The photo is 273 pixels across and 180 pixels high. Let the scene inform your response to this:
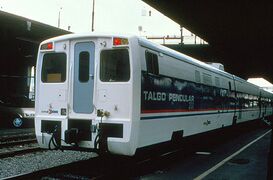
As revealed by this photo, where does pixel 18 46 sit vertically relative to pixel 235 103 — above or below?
above

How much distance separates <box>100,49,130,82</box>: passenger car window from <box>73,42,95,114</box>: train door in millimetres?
313

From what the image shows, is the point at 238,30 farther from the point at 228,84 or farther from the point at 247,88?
the point at 228,84

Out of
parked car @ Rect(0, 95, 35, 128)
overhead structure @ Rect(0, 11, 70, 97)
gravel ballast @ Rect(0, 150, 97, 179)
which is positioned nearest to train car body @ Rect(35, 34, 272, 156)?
gravel ballast @ Rect(0, 150, 97, 179)

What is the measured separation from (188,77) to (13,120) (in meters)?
12.6

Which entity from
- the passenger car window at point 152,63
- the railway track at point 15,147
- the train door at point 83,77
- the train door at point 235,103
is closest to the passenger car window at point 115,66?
the train door at point 83,77

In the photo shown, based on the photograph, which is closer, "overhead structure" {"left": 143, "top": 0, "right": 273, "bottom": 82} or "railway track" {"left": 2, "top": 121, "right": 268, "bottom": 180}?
"railway track" {"left": 2, "top": 121, "right": 268, "bottom": 180}

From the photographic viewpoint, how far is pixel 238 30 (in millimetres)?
24969

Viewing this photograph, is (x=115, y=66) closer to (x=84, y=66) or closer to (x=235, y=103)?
(x=84, y=66)

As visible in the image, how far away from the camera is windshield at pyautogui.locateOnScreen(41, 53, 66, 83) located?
29.5 ft

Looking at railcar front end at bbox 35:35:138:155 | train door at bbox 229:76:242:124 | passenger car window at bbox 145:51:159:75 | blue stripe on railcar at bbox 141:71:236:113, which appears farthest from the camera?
train door at bbox 229:76:242:124

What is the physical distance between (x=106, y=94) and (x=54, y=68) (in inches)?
73.9

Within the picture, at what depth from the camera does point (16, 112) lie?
19844mm

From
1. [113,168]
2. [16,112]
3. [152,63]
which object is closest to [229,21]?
[16,112]

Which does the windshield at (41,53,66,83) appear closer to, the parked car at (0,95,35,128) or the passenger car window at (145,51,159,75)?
the passenger car window at (145,51,159,75)
